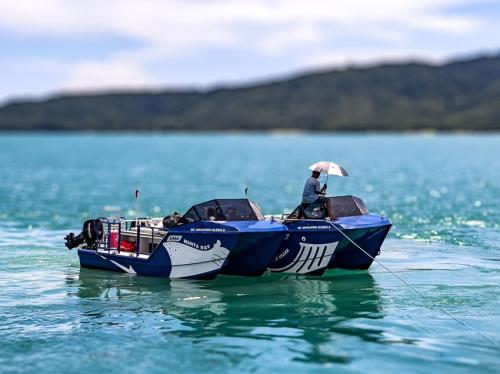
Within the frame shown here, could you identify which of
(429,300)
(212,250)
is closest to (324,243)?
(212,250)

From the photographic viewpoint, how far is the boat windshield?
25.4 meters

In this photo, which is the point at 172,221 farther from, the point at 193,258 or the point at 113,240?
the point at 113,240

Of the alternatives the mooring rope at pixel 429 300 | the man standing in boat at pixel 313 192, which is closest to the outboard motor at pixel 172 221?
A: the man standing in boat at pixel 313 192

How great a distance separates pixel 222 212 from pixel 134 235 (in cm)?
355

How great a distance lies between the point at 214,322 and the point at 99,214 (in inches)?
1113

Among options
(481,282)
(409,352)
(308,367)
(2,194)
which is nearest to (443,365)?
(409,352)

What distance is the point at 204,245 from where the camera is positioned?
24922 mm

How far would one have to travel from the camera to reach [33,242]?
34312mm

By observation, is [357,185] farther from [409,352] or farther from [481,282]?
[409,352]

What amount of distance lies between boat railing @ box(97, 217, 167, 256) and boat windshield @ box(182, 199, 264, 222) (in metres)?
1.26

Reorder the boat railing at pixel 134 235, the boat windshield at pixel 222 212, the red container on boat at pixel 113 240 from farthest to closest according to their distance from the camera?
the red container on boat at pixel 113 240, the boat railing at pixel 134 235, the boat windshield at pixel 222 212

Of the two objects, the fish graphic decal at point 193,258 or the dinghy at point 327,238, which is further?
the dinghy at point 327,238

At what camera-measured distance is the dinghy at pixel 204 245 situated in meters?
24.7

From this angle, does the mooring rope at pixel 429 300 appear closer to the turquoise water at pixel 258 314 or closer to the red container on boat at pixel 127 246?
the turquoise water at pixel 258 314
